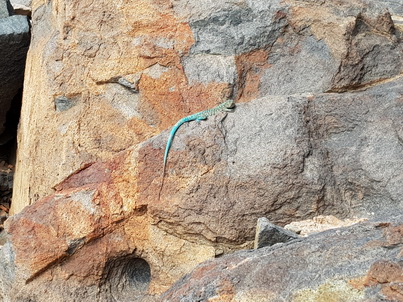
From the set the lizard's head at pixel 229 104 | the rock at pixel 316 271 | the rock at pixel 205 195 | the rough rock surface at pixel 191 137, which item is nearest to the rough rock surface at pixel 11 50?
the rough rock surface at pixel 191 137

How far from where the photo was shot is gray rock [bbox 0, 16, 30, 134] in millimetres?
5582

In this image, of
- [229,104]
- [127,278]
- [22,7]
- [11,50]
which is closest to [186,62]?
[229,104]

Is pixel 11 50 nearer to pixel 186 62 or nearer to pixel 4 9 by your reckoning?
pixel 4 9

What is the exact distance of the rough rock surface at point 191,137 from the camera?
3740 millimetres

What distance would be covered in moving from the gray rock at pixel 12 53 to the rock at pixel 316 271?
3565mm

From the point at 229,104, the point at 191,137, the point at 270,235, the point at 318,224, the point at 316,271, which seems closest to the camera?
the point at 316,271

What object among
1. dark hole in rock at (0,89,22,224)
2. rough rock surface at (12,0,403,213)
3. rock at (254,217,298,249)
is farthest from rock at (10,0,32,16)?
rock at (254,217,298,249)

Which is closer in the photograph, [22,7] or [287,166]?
[287,166]

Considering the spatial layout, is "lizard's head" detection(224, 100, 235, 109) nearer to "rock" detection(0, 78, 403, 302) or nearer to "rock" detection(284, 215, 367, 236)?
"rock" detection(0, 78, 403, 302)

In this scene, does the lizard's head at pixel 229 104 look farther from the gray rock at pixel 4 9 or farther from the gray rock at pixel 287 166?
the gray rock at pixel 4 9

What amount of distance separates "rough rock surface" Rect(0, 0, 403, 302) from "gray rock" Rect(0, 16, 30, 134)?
3.23 ft

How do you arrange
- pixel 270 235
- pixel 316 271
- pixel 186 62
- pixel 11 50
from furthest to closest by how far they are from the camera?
pixel 11 50
pixel 186 62
pixel 270 235
pixel 316 271

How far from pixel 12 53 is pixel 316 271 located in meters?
4.09

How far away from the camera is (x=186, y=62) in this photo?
14.6ft
